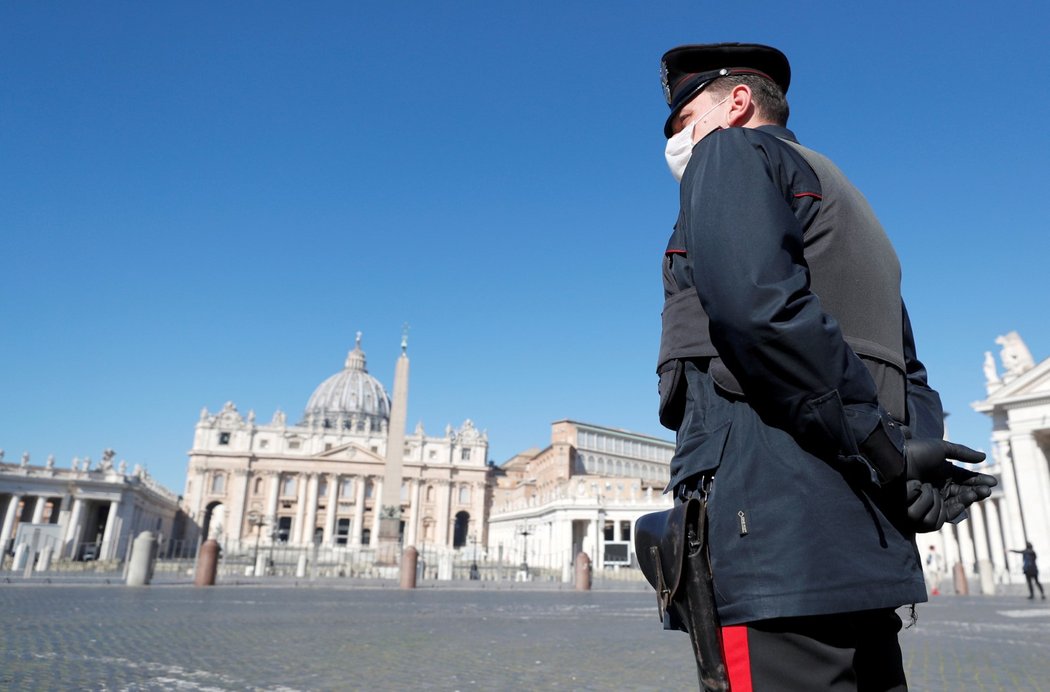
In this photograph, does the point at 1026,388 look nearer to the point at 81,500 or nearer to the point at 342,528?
the point at 81,500

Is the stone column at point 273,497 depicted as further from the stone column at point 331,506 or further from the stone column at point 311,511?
the stone column at point 331,506

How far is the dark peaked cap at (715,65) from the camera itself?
6.50 feet

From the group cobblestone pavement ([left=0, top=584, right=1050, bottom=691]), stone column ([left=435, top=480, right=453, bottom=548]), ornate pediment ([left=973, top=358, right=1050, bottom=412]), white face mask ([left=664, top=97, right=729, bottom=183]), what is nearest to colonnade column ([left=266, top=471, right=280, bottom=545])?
stone column ([left=435, top=480, right=453, bottom=548])

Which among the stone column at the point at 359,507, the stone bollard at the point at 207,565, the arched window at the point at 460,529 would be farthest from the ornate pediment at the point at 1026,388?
the stone column at the point at 359,507

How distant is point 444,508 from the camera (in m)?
87.4

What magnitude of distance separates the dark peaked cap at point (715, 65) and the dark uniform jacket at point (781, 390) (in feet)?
1.08

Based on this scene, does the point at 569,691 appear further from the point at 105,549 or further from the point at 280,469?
the point at 280,469

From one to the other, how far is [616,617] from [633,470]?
7509 centimetres

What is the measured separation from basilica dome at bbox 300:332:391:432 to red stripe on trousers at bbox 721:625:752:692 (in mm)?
104812

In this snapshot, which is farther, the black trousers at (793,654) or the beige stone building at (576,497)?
the beige stone building at (576,497)

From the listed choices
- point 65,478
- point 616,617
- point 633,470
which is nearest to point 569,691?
point 616,617

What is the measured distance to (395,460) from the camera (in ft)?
135

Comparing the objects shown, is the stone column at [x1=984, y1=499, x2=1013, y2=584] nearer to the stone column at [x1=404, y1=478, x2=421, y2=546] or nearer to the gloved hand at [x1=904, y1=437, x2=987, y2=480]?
the gloved hand at [x1=904, y1=437, x2=987, y2=480]

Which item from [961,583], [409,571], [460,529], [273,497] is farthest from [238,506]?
[961,583]
